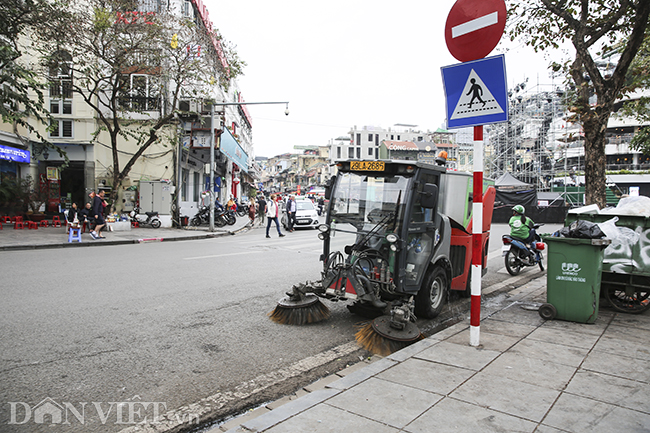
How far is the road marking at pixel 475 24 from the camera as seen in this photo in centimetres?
415

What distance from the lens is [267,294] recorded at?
278 inches

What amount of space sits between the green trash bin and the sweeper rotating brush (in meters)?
2.88

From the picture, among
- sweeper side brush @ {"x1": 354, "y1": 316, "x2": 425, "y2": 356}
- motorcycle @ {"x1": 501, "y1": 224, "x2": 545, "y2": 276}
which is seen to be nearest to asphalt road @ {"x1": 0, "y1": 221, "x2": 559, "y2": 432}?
sweeper side brush @ {"x1": 354, "y1": 316, "x2": 425, "y2": 356}

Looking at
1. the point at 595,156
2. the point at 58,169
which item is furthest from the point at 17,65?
the point at 58,169

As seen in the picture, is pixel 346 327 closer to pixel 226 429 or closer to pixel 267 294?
pixel 267 294

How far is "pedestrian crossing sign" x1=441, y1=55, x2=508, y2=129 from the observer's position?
4.20 meters

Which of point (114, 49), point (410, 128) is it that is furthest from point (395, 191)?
point (410, 128)

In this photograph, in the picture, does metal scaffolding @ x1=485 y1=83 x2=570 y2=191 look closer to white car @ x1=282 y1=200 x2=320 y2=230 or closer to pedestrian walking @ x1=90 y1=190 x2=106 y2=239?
white car @ x1=282 y1=200 x2=320 y2=230

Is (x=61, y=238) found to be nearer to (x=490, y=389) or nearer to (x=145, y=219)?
(x=145, y=219)

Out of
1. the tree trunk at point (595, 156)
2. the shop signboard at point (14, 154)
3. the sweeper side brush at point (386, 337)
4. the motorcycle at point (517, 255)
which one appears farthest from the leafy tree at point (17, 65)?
the motorcycle at point (517, 255)

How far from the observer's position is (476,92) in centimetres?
437

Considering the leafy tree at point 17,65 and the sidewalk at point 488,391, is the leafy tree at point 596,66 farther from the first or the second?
the leafy tree at point 17,65

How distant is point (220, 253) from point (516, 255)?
7.90 meters

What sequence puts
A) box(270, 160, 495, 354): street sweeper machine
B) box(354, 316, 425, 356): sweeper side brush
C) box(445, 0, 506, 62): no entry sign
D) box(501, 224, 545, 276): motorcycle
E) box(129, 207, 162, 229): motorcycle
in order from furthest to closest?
box(129, 207, 162, 229): motorcycle
box(501, 224, 545, 276): motorcycle
box(270, 160, 495, 354): street sweeper machine
box(354, 316, 425, 356): sweeper side brush
box(445, 0, 506, 62): no entry sign
